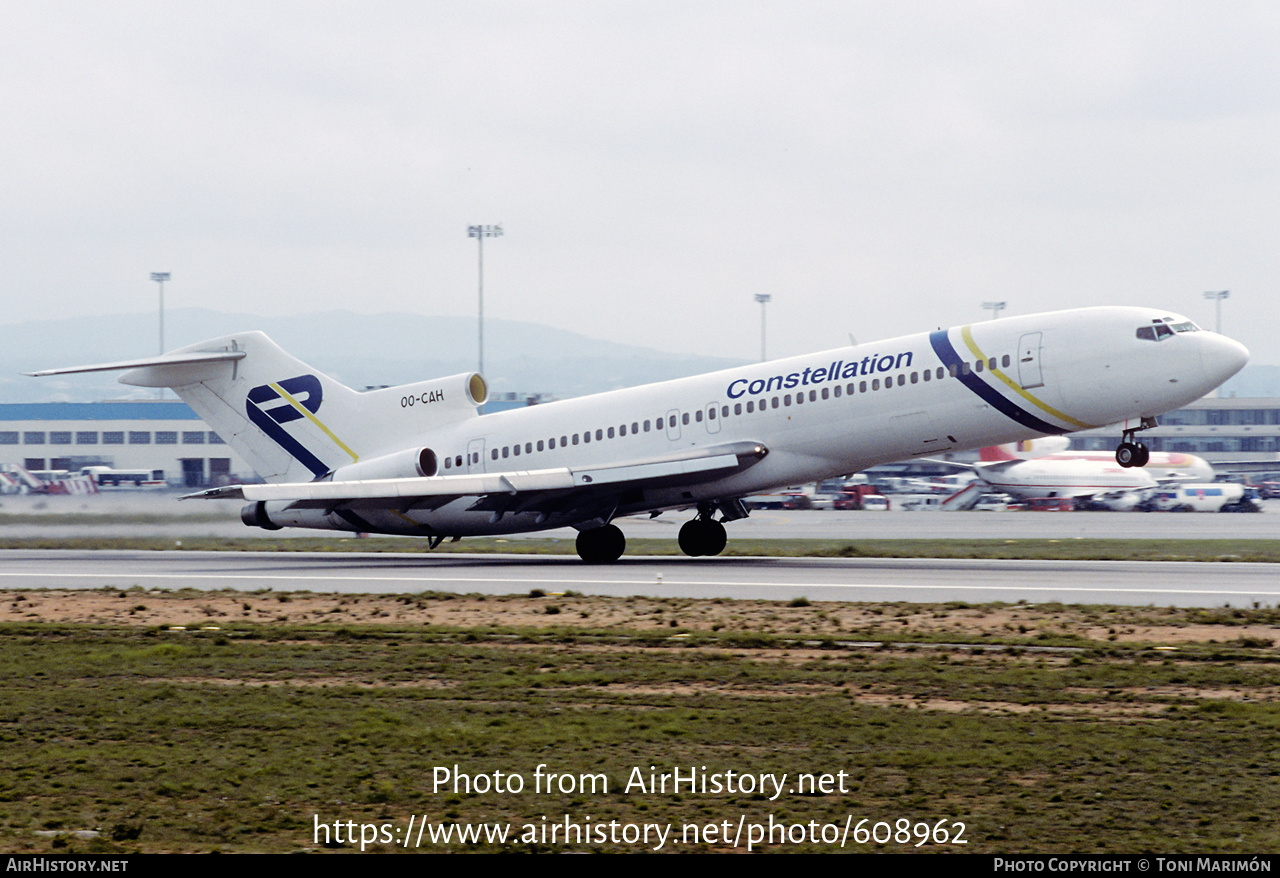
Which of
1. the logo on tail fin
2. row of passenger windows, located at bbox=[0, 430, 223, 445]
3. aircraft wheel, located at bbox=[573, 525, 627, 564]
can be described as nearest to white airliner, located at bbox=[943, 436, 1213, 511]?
aircraft wheel, located at bbox=[573, 525, 627, 564]

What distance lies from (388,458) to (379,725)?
22184 millimetres

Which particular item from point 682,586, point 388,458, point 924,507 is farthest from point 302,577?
point 924,507

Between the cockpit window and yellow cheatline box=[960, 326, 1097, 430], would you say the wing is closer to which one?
yellow cheatline box=[960, 326, 1097, 430]

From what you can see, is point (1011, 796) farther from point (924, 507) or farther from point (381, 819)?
point (924, 507)

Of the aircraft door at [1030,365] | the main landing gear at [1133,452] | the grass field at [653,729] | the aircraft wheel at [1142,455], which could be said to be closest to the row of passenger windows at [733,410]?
the aircraft door at [1030,365]

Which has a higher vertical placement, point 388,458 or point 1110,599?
point 388,458

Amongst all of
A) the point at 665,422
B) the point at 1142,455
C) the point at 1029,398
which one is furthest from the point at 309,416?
the point at 1142,455

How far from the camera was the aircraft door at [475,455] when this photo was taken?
3341 cm

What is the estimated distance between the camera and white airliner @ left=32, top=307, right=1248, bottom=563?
27078mm

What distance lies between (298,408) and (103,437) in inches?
3742

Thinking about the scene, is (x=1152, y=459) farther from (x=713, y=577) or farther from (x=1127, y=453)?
(x=713, y=577)

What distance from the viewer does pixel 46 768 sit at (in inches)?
411

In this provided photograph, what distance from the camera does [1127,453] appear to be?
27.0m

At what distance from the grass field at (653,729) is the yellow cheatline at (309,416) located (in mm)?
15289
